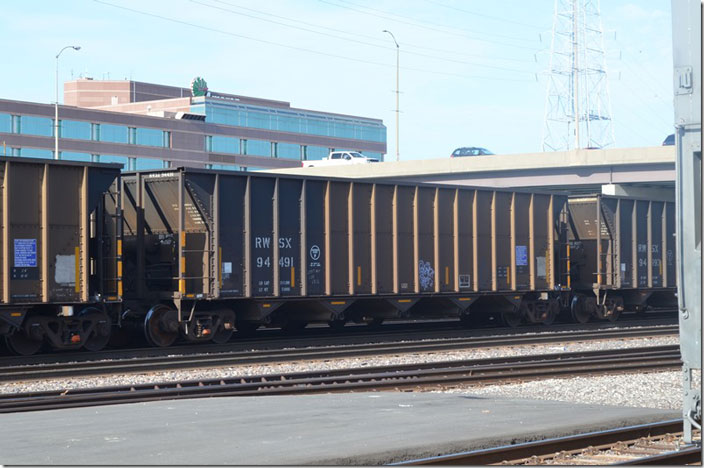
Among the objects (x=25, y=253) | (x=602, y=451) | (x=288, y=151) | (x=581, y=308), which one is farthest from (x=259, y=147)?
(x=602, y=451)

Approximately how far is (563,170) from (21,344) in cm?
3419

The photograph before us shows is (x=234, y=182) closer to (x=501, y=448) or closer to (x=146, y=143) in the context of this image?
(x=501, y=448)

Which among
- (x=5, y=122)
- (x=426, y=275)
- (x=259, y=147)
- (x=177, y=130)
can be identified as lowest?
(x=426, y=275)

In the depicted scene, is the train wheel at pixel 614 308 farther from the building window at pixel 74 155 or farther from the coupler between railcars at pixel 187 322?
the building window at pixel 74 155

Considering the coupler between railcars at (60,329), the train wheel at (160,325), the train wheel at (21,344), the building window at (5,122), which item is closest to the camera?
the coupler between railcars at (60,329)

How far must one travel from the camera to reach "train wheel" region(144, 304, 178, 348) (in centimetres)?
2078

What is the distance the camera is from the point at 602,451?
379 inches

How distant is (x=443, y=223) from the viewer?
25844 millimetres

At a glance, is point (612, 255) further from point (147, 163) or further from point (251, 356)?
point (147, 163)

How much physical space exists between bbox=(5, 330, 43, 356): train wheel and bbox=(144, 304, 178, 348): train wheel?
2.45 meters

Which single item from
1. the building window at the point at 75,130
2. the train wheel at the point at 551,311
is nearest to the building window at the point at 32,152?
the building window at the point at 75,130

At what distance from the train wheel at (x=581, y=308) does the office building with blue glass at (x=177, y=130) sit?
6151 cm

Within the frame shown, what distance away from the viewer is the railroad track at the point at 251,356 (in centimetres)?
1638

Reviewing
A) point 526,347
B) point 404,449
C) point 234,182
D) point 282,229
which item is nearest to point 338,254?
point 282,229
